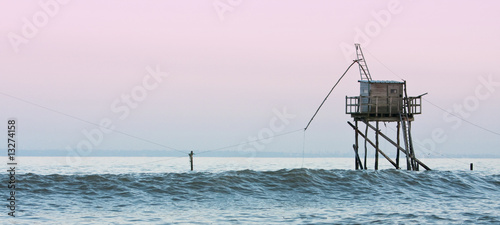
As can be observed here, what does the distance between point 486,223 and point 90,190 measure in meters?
19.3

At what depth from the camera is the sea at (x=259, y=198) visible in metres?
21.9

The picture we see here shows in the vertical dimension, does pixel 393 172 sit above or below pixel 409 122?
below

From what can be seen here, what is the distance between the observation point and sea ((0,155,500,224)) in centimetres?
2188

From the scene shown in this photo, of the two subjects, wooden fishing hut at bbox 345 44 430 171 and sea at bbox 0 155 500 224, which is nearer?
sea at bbox 0 155 500 224

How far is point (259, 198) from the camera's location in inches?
1139

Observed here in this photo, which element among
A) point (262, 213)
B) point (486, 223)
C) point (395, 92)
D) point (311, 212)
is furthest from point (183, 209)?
point (395, 92)

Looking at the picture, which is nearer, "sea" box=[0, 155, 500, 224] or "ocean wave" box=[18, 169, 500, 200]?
"sea" box=[0, 155, 500, 224]

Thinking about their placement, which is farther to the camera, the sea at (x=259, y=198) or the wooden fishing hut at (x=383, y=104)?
the wooden fishing hut at (x=383, y=104)

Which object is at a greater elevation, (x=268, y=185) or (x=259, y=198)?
(x=268, y=185)

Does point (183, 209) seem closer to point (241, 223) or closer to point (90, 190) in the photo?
point (241, 223)

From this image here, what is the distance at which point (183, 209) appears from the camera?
80.7ft

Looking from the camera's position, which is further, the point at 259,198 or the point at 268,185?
the point at 268,185

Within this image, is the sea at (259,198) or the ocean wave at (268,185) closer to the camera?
the sea at (259,198)

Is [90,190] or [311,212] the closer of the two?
[311,212]
